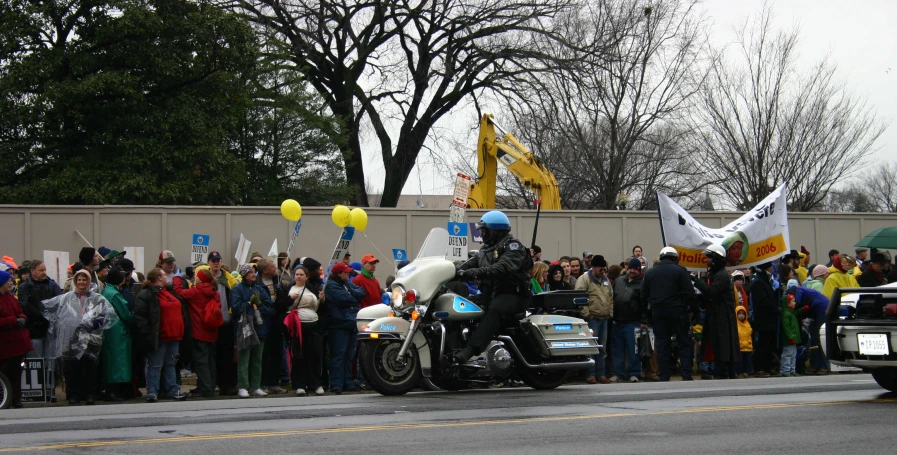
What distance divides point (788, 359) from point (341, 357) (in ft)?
24.2

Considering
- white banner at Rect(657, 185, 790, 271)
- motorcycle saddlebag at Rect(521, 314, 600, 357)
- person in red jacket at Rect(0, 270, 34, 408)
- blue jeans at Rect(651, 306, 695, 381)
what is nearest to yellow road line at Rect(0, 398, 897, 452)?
→ motorcycle saddlebag at Rect(521, 314, 600, 357)

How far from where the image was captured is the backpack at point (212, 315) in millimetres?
14578

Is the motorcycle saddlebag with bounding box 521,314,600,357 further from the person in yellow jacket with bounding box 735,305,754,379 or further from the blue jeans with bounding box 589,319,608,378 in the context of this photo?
the person in yellow jacket with bounding box 735,305,754,379

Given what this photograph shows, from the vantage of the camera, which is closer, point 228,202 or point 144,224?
point 144,224

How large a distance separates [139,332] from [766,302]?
31.9ft

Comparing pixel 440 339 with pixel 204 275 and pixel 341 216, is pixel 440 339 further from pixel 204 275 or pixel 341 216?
pixel 341 216

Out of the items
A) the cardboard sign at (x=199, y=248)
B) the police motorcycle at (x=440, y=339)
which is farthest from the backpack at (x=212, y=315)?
the cardboard sign at (x=199, y=248)

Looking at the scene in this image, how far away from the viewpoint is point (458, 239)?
17750 millimetres

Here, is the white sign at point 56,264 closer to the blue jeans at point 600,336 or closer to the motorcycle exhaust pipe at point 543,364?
the blue jeans at point 600,336

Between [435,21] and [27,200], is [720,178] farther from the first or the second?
[27,200]

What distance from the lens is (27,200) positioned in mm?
28547

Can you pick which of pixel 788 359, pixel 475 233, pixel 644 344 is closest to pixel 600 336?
pixel 644 344

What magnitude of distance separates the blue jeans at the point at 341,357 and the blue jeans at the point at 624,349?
4146 mm

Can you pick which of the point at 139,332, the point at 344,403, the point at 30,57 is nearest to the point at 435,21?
the point at 30,57
